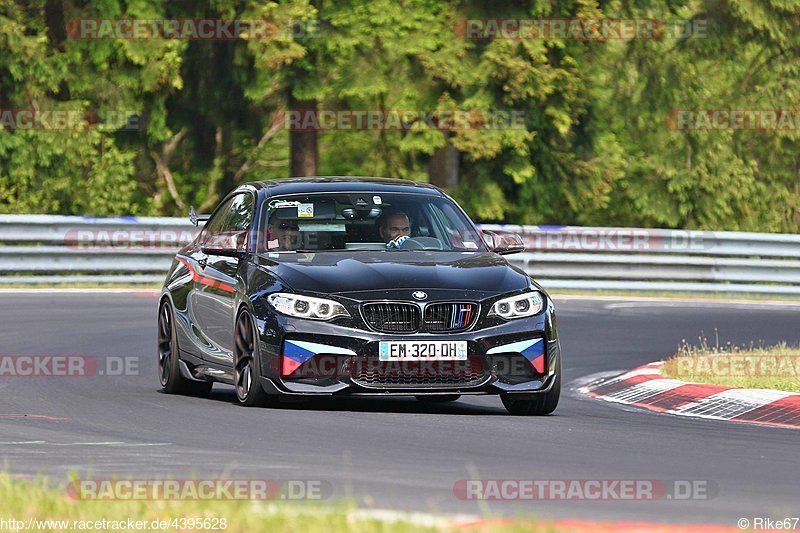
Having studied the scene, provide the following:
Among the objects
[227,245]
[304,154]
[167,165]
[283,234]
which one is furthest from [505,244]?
[167,165]

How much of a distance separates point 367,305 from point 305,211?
159 centimetres

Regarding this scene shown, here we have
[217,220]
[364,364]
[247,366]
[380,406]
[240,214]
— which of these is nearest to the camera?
[364,364]

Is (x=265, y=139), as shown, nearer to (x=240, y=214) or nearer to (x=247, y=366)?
(x=240, y=214)

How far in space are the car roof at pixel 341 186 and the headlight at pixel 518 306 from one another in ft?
5.86

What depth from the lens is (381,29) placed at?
31.6m

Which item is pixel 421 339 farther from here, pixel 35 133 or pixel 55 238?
pixel 35 133

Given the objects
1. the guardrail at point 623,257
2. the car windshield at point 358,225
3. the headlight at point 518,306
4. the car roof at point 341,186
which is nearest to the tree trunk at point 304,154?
the guardrail at point 623,257

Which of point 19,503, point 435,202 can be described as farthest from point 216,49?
point 19,503

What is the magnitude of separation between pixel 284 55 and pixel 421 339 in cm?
2050

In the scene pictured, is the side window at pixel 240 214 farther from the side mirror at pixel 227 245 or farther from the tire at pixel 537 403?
the tire at pixel 537 403

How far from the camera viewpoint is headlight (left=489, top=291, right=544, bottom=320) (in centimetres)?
1094

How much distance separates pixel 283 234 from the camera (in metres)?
12.0

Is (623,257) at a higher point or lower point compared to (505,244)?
lower

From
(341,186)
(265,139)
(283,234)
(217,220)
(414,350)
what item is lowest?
(265,139)
